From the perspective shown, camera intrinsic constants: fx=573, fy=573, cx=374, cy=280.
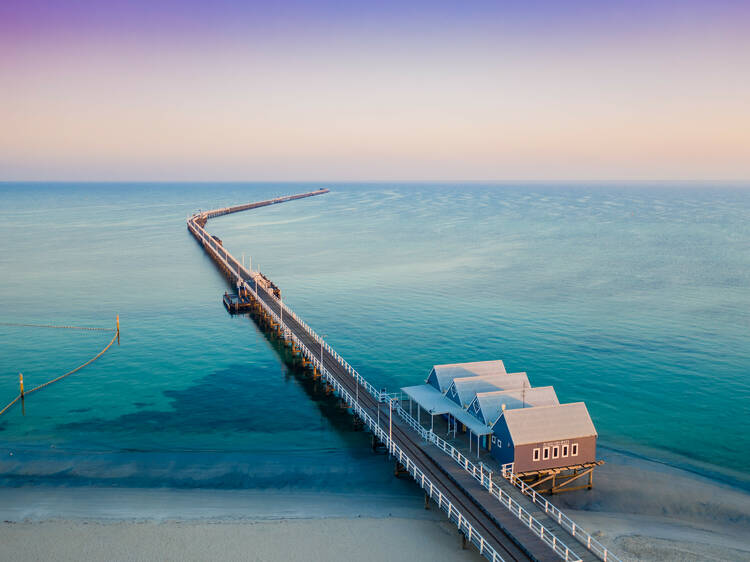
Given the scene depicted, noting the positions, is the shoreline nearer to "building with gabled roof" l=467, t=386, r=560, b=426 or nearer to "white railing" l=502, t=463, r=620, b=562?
"white railing" l=502, t=463, r=620, b=562

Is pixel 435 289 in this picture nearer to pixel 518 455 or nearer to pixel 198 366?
pixel 198 366

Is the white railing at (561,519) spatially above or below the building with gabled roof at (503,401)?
below

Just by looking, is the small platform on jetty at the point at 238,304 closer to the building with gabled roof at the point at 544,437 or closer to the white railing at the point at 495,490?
the white railing at the point at 495,490

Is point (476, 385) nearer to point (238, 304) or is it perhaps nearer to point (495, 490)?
point (495, 490)

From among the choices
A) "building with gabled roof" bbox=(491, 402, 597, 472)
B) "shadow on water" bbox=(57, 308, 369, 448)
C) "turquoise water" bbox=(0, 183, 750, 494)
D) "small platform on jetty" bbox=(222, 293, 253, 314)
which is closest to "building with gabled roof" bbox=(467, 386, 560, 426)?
"building with gabled roof" bbox=(491, 402, 597, 472)

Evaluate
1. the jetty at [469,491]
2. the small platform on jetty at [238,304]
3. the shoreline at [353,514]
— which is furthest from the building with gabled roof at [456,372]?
the small platform on jetty at [238,304]

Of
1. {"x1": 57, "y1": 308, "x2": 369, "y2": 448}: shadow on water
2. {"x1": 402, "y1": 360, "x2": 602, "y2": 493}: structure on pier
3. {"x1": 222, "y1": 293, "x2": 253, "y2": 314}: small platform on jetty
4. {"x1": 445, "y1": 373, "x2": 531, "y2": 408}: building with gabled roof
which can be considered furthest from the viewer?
{"x1": 222, "y1": 293, "x2": 253, "y2": 314}: small platform on jetty

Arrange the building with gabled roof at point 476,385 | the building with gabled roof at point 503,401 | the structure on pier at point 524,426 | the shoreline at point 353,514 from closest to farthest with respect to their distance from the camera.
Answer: the shoreline at point 353,514 → the structure on pier at point 524,426 → the building with gabled roof at point 503,401 → the building with gabled roof at point 476,385

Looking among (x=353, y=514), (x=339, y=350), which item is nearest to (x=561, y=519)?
(x=353, y=514)

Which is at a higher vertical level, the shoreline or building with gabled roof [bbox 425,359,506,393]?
building with gabled roof [bbox 425,359,506,393]

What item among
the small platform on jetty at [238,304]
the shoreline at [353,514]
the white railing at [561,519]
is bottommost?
the shoreline at [353,514]
